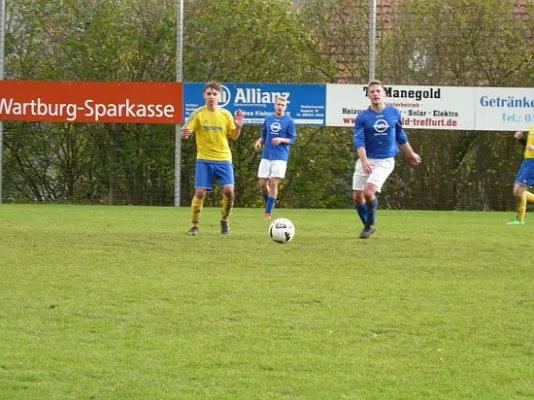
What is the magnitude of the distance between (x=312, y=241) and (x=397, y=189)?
1230 centimetres

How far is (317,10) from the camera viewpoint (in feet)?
84.5

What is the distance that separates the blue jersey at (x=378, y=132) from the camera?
13.1 m

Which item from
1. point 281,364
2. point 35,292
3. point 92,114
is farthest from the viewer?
point 92,114

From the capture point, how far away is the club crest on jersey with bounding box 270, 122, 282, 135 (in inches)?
728

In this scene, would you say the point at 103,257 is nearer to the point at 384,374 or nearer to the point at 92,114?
the point at 384,374

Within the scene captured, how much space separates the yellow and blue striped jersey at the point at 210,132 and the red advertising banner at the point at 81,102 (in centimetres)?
1007

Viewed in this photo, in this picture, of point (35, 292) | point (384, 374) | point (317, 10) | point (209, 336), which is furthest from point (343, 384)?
point (317, 10)

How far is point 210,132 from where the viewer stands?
44.3 feet

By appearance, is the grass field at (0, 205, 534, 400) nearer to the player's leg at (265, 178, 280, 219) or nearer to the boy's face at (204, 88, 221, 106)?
the boy's face at (204, 88, 221, 106)

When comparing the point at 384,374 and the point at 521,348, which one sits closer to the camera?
the point at 384,374

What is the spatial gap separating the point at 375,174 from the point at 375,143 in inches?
14.7

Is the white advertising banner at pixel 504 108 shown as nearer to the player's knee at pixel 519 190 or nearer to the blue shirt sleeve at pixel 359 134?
the player's knee at pixel 519 190

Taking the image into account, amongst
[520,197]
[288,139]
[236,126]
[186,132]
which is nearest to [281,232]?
[236,126]

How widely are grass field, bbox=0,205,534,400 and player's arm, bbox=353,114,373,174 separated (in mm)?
857
